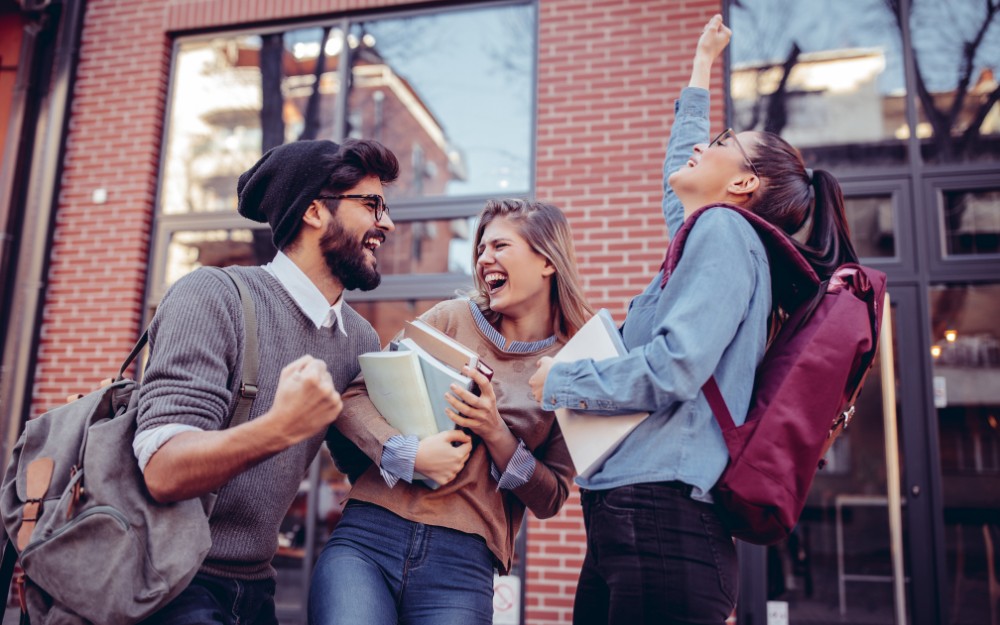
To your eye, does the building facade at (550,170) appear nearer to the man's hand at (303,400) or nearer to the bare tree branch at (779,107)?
the bare tree branch at (779,107)

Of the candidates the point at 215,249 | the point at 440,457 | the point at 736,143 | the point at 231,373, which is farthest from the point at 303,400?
the point at 215,249

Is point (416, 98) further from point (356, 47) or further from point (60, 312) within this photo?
point (60, 312)

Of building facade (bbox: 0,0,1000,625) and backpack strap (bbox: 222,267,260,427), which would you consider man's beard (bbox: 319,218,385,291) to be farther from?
building facade (bbox: 0,0,1000,625)

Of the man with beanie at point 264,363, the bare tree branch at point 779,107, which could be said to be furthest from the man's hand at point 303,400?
the bare tree branch at point 779,107

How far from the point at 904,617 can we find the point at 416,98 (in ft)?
15.2

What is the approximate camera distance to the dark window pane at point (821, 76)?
5.09m

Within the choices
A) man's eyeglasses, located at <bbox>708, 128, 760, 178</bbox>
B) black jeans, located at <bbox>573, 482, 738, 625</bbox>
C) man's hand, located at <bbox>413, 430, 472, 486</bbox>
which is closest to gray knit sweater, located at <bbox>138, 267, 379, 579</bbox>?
man's hand, located at <bbox>413, 430, 472, 486</bbox>

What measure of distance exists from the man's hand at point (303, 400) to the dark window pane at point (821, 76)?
13.9 ft

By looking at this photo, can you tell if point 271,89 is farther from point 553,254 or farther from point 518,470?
point 518,470

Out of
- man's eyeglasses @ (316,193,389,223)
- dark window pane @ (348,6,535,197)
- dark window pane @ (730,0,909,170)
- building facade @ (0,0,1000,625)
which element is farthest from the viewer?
dark window pane @ (348,6,535,197)

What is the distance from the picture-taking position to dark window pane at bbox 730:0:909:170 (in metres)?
5.09

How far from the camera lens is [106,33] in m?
6.16

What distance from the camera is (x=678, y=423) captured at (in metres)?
1.89

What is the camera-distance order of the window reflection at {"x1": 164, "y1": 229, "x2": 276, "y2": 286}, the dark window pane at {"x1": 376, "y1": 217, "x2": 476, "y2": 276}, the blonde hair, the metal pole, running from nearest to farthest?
the blonde hair → the metal pole → the dark window pane at {"x1": 376, "y1": 217, "x2": 476, "y2": 276} → the window reflection at {"x1": 164, "y1": 229, "x2": 276, "y2": 286}
